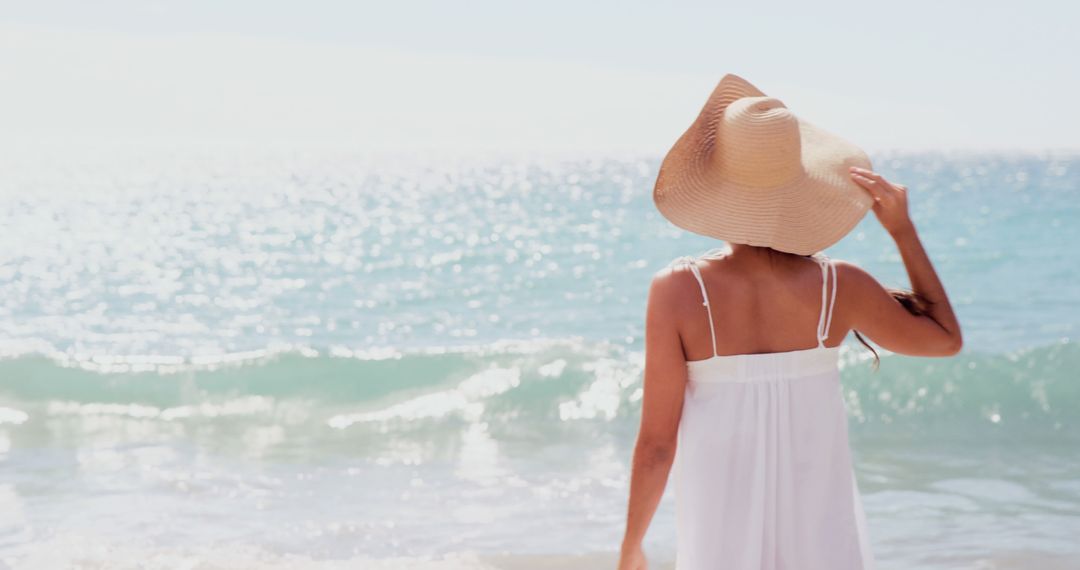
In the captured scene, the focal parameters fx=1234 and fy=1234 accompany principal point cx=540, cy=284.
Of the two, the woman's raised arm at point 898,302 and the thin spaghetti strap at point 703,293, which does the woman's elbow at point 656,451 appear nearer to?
the thin spaghetti strap at point 703,293

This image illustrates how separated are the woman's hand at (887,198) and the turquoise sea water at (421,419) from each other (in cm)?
340

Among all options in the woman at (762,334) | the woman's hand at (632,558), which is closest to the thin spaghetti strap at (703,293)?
the woman at (762,334)

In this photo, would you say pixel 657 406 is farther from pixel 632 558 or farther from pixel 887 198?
pixel 887 198

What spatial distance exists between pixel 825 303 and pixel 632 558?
26.5 inches

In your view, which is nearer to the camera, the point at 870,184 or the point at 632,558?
the point at 870,184

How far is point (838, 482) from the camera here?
258cm

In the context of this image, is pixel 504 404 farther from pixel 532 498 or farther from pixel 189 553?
pixel 189 553

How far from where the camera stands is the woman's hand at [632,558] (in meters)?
2.60

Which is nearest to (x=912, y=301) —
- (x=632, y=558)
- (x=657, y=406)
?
(x=657, y=406)

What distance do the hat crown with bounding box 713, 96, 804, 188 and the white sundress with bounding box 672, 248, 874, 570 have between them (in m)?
0.20

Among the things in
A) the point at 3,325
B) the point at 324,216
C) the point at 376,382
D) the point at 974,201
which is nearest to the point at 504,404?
the point at 376,382

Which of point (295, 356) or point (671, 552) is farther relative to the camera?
point (295, 356)

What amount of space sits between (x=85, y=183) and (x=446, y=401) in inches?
2616

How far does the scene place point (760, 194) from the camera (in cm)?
242
